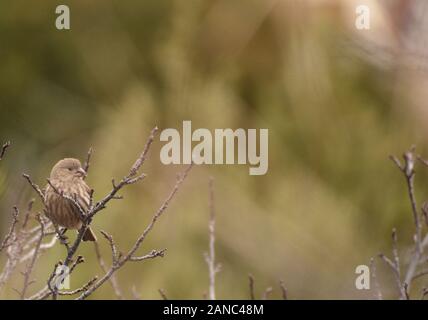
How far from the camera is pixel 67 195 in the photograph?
2.27 meters

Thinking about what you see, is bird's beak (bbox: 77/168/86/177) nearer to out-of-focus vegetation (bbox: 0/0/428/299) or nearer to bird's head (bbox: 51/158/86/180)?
bird's head (bbox: 51/158/86/180)

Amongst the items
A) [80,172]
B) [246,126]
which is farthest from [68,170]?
[246,126]

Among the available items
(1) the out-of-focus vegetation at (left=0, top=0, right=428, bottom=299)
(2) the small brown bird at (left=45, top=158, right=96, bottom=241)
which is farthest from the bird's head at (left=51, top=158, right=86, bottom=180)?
(1) the out-of-focus vegetation at (left=0, top=0, right=428, bottom=299)

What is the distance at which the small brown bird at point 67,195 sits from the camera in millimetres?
2238

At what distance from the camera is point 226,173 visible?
12.3 feet

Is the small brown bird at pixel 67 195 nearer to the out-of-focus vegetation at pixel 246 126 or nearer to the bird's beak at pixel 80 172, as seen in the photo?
the bird's beak at pixel 80 172

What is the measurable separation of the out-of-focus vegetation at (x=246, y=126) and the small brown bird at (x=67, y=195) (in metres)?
0.34

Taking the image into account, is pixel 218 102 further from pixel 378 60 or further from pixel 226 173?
pixel 378 60

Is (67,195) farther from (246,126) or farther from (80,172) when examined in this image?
(246,126)

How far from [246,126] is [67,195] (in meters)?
1.79

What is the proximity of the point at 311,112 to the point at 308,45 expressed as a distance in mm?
404
